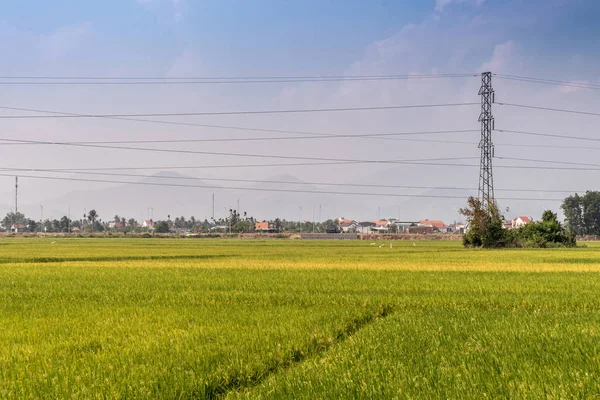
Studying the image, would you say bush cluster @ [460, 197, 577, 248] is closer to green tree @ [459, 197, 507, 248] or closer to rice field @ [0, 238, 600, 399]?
green tree @ [459, 197, 507, 248]

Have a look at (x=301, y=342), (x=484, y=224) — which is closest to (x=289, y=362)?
(x=301, y=342)

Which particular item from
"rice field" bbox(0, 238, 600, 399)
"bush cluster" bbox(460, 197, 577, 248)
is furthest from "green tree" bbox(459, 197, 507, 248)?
"rice field" bbox(0, 238, 600, 399)

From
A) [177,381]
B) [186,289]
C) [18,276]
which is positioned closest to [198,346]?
[177,381]

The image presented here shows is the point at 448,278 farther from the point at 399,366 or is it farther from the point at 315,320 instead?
the point at 399,366

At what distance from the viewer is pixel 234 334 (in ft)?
40.5

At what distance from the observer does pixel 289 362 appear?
33.6 feet

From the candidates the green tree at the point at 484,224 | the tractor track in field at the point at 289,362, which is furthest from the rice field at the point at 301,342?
the green tree at the point at 484,224

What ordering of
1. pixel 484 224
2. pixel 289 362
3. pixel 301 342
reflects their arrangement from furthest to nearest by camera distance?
pixel 484 224
pixel 301 342
pixel 289 362

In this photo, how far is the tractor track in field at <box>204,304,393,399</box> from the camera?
329 inches

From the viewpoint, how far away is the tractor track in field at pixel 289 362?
8.35 meters

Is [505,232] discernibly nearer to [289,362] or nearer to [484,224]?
[484,224]

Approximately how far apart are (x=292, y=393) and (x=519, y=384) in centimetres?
321

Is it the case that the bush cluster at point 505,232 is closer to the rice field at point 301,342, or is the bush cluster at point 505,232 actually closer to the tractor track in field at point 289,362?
the rice field at point 301,342

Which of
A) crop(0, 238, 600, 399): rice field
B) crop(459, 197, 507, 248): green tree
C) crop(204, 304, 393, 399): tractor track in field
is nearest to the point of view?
crop(0, 238, 600, 399): rice field
